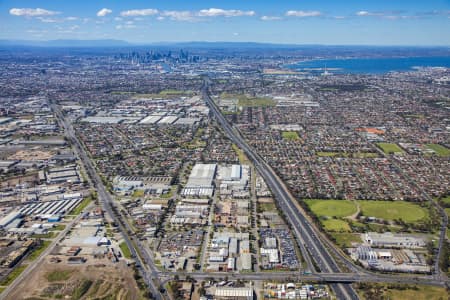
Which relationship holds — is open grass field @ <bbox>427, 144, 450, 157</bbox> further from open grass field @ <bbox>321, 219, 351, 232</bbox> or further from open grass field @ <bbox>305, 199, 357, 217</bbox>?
open grass field @ <bbox>321, 219, 351, 232</bbox>

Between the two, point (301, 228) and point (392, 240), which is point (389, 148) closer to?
point (392, 240)

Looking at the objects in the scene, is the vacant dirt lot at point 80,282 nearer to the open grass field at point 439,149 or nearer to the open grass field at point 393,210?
the open grass field at point 393,210

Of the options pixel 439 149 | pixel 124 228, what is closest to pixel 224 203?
pixel 124 228

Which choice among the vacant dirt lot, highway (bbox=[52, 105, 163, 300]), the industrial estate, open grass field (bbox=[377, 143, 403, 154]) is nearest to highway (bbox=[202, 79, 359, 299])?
the industrial estate

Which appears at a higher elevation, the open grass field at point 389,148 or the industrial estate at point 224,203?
the open grass field at point 389,148

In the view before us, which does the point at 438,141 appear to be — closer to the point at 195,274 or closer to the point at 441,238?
the point at 441,238

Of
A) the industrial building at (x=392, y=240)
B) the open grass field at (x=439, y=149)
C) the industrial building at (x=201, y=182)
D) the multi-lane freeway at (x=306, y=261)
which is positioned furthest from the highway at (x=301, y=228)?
the open grass field at (x=439, y=149)
